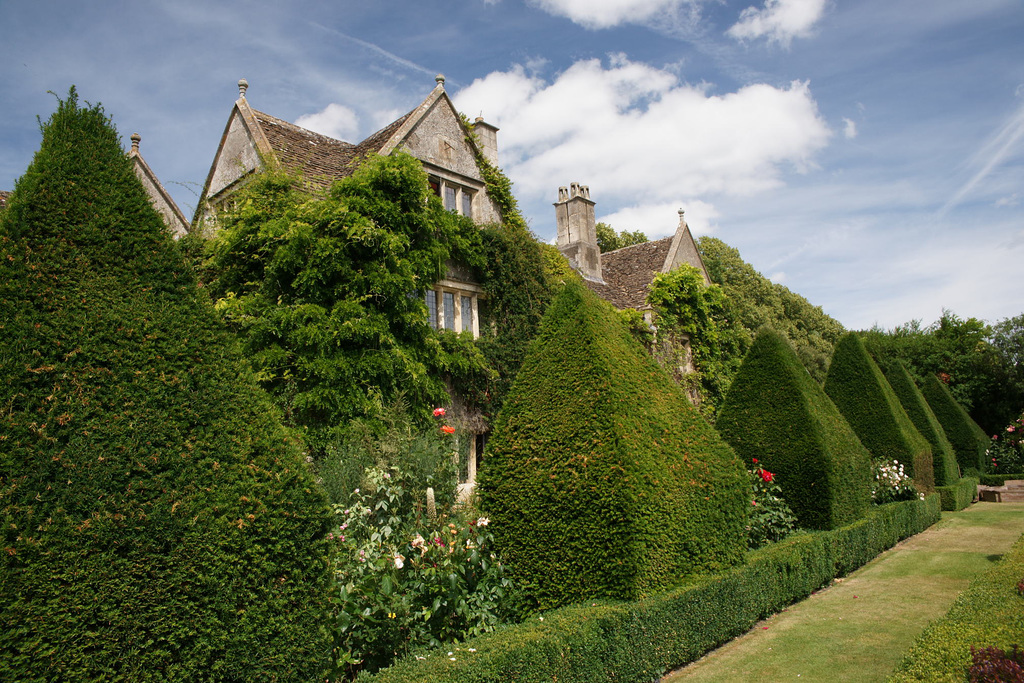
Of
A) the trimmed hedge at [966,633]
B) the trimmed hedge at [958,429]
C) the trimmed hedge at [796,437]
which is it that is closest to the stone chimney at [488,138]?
the trimmed hedge at [796,437]

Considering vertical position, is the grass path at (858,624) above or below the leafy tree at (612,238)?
below

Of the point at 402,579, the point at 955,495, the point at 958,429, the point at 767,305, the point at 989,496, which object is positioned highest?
the point at 767,305

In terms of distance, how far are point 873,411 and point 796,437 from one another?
6485 millimetres

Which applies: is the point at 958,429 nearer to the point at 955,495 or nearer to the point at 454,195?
the point at 955,495

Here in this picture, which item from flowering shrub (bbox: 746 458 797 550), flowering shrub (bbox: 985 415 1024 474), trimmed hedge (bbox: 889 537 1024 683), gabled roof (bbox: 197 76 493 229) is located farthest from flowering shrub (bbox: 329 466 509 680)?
flowering shrub (bbox: 985 415 1024 474)

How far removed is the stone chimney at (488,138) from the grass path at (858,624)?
1164cm

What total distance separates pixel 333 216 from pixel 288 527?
7.82 meters

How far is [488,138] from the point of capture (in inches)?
624

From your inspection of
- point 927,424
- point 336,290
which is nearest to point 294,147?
point 336,290

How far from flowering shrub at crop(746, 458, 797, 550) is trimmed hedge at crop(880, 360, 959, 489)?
36.0ft

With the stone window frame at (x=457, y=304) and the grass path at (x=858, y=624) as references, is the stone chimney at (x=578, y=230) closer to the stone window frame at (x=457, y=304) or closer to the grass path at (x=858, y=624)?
the stone window frame at (x=457, y=304)

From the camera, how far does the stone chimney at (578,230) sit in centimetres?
2289

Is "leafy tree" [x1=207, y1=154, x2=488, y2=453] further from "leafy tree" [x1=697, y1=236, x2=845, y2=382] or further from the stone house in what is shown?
"leafy tree" [x1=697, y1=236, x2=845, y2=382]

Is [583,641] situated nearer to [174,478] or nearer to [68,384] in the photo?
[174,478]
